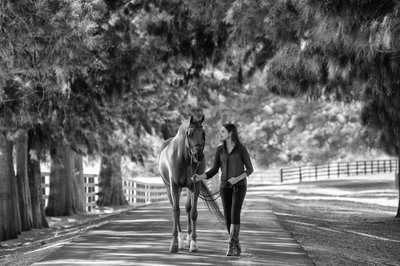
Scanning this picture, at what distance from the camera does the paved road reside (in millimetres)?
11047

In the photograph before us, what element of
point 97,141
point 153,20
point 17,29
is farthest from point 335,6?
point 97,141

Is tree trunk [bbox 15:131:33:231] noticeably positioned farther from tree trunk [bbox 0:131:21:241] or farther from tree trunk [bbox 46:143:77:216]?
tree trunk [bbox 46:143:77:216]

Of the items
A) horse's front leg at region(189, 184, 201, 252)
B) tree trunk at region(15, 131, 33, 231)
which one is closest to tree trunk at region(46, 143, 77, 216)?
tree trunk at region(15, 131, 33, 231)

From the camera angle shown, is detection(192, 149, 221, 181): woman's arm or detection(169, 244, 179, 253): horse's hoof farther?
detection(169, 244, 179, 253): horse's hoof

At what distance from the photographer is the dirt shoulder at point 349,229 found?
45.7 ft

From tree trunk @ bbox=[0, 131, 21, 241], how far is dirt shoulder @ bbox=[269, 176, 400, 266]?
7039mm

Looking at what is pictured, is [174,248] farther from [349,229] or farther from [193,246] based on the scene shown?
[349,229]

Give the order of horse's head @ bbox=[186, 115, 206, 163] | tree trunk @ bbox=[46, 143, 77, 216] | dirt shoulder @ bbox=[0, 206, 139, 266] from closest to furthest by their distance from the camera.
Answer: horse's head @ bbox=[186, 115, 206, 163] < dirt shoulder @ bbox=[0, 206, 139, 266] < tree trunk @ bbox=[46, 143, 77, 216]

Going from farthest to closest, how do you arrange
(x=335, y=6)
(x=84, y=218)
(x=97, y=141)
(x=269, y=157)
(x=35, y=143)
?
(x=269, y=157) → (x=84, y=218) → (x=97, y=141) → (x=35, y=143) → (x=335, y=6)

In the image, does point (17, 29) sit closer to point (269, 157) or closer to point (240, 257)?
point (240, 257)

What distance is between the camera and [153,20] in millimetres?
19125

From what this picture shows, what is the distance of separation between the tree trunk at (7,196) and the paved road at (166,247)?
3884 millimetres

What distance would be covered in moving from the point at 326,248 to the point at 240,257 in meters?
3.54

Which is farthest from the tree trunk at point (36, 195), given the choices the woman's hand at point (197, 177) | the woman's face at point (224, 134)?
the woman's face at point (224, 134)
